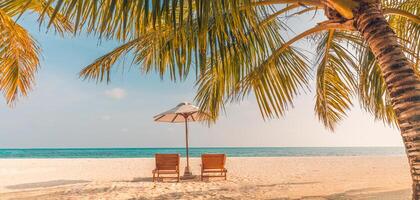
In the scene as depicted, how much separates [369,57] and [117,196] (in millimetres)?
4559

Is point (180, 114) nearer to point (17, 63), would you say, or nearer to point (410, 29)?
point (17, 63)

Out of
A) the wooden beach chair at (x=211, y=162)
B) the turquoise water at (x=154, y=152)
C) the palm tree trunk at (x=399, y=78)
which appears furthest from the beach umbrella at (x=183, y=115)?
the turquoise water at (x=154, y=152)

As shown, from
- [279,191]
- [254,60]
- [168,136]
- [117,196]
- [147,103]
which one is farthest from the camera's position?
[168,136]

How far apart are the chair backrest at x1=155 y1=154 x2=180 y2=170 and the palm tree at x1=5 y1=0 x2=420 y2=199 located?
10.1ft

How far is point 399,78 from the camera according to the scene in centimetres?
206

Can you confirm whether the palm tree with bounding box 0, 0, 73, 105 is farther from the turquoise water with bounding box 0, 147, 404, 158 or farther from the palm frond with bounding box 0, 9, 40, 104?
the turquoise water with bounding box 0, 147, 404, 158

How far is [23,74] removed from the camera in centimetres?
473

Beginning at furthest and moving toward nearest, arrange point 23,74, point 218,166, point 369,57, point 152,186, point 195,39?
1. point 218,166
2. point 152,186
3. point 23,74
4. point 369,57
5. point 195,39

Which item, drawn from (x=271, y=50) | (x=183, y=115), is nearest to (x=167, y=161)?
(x=183, y=115)

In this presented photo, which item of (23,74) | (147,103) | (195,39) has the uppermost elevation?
(147,103)

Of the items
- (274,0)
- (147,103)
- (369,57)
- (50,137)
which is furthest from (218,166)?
(50,137)

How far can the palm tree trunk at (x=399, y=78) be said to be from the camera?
1972 millimetres

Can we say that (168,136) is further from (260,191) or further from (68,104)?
(260,191)

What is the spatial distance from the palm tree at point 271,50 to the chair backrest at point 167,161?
3079 millimetres
